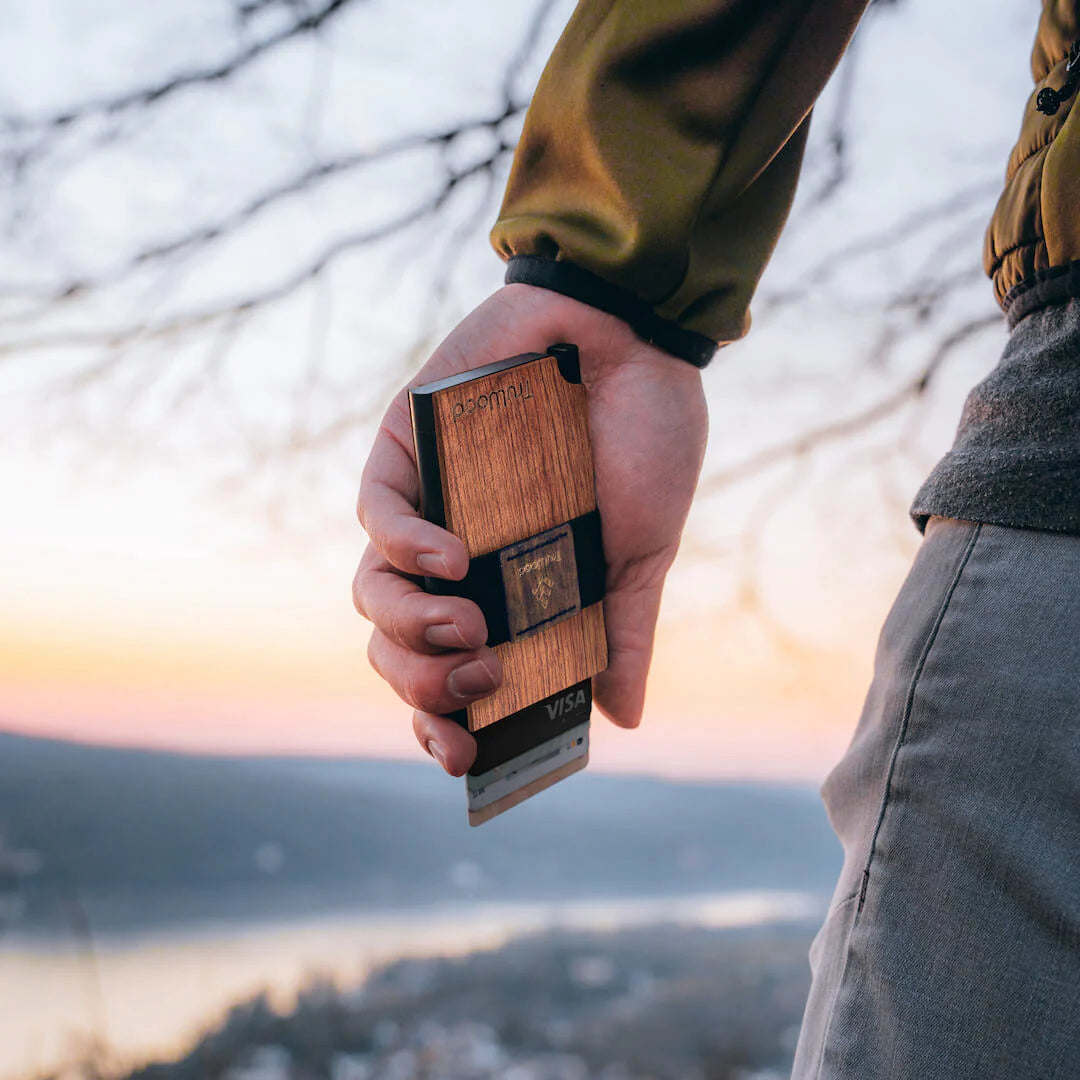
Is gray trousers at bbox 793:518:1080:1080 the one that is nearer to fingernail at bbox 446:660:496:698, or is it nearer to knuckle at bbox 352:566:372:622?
fingernail at bbox 446:660:496:698

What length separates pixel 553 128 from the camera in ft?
2.56

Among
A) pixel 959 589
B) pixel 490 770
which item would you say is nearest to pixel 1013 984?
pixel 959 589

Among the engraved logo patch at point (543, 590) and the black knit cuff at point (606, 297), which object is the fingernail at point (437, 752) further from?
the black knit cuff at point (606, 297)

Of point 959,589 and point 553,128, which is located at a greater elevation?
point 553,128

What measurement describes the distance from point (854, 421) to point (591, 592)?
1434 mm

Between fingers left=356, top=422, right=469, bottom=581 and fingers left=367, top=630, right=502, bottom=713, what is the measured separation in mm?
65

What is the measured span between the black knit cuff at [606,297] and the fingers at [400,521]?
20cm

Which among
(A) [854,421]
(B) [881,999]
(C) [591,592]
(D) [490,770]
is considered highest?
(A) [854,421]

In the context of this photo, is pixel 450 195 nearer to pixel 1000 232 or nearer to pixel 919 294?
pixel 919 294

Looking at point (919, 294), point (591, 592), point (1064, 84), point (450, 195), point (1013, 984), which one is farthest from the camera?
point (919, 294)

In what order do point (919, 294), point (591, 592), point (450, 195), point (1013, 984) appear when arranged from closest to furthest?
point (1013, 984) < point (591, 592) < point (450, 195) < point (919, 294)

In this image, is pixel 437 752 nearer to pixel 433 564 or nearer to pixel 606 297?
pixel 433 564

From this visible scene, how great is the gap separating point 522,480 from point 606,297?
19 centimetres

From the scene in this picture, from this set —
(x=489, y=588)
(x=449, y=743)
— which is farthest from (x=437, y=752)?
(x=489, y=588)
